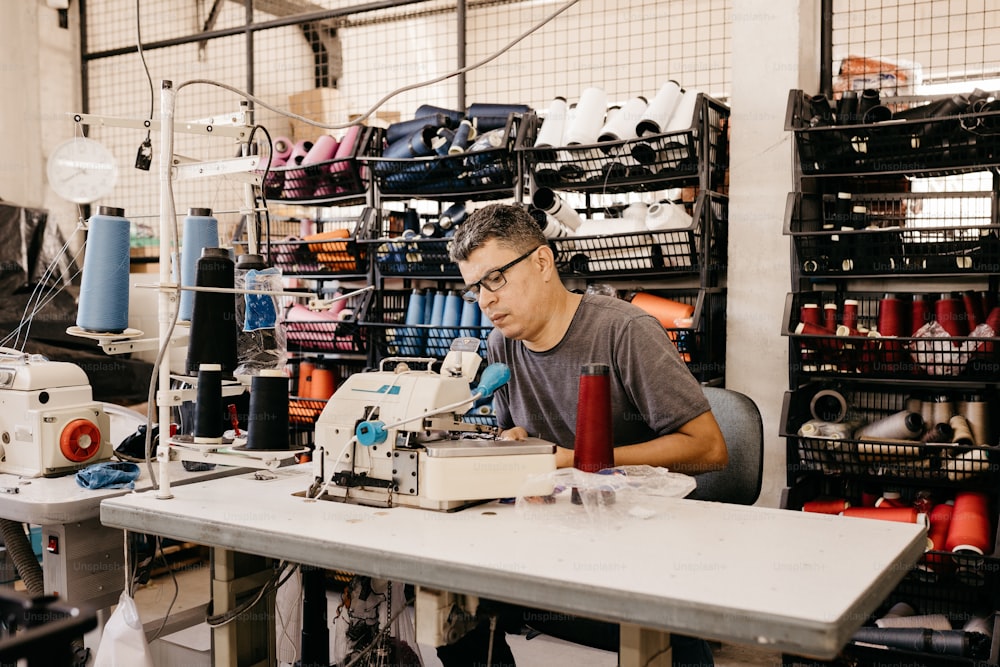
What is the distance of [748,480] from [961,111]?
1.35 metres

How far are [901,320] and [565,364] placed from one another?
4.12 ft

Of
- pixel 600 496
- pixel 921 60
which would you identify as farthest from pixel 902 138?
pixel 600 496

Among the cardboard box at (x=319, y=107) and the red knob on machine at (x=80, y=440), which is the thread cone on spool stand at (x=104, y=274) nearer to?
the red knob on machine at (x=80, y=440)

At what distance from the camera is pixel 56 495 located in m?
1.93

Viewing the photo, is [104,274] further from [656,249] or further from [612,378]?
[656,249]

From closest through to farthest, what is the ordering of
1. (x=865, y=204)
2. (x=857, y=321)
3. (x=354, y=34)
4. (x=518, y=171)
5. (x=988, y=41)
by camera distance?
1. (x=857, y=321)
2. (x=865, y=204)
3. (x=518, y=171)
4. (x=988, y=41)
5. (x=354, y=34)

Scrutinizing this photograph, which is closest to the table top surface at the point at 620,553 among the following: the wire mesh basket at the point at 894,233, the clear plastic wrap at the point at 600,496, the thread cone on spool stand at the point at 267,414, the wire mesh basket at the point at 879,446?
the clear plastic wrap at the point at 600,496

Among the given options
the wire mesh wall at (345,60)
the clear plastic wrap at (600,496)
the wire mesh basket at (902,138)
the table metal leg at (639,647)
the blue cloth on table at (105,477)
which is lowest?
the table metal leg at (639,647)

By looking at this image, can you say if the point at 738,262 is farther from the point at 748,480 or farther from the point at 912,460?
the point at 748,480

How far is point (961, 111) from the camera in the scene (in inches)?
98.7

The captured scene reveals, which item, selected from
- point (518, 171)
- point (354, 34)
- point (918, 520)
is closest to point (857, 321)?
point (918, 520)

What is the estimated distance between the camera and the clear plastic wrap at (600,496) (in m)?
1.52

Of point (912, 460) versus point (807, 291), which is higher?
point (807, 291)

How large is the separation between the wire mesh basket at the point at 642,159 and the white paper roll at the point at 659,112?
0.14 ft
